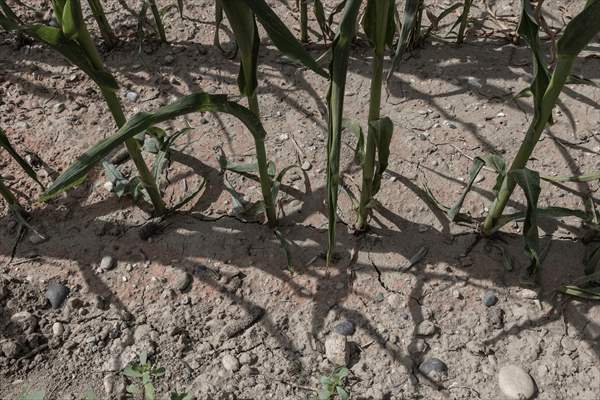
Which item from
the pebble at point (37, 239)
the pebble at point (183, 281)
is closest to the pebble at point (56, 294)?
the pebble at point (37, 239)

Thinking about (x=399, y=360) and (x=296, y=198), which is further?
(x=296, y=198)

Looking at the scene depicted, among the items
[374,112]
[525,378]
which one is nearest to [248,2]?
[374,112]

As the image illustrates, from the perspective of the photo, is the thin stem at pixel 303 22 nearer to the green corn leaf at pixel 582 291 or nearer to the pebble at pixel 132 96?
the pebble at pixel 132 96

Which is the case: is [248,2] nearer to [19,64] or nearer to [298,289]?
[298,289]

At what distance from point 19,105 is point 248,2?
1.47 m

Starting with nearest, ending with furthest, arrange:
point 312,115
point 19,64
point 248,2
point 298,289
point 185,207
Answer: point 248,2 < point 298,289 < point 185,207 < point 312,115 < point 19,64

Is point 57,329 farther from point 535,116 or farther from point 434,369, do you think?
point 535,116

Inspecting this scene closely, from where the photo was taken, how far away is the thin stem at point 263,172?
56.2 inches

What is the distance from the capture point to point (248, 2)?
3.58ft

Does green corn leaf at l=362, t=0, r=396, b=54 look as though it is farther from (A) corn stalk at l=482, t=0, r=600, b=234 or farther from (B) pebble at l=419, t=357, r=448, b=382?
(B) pebble at l=419, t=357, r=448, b=382

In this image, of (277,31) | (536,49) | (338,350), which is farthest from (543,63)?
(338,350)

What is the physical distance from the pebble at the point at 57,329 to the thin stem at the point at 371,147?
0.89m

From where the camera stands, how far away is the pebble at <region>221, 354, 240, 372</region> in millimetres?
1553

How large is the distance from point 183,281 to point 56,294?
14.3 inches
